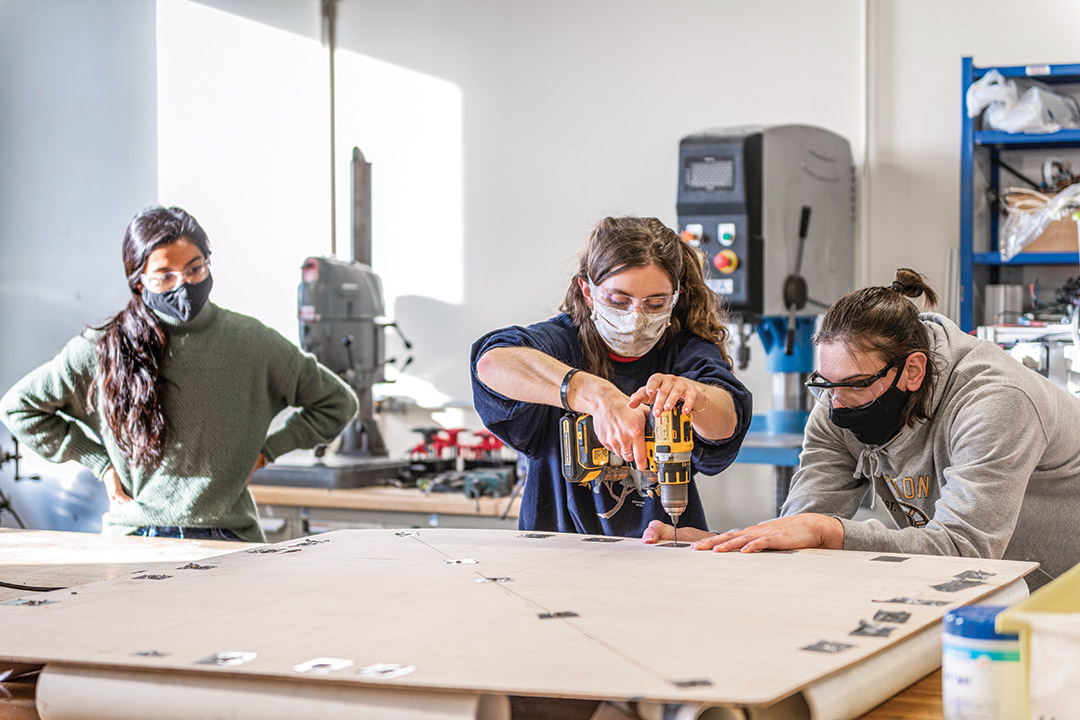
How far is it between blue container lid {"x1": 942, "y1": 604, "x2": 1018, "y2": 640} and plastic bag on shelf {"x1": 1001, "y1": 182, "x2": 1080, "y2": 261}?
3.18 metres

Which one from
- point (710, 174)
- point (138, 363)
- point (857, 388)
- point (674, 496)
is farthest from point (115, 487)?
point (710, 174)

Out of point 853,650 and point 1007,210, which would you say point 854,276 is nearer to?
point 1007,210

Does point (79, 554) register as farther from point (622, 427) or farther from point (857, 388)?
point (857, 388)

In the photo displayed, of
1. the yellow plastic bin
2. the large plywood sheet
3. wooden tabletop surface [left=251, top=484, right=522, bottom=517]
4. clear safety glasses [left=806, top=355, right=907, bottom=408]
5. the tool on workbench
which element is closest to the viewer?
the yellow plastic bin

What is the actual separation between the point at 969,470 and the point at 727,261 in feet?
7.14

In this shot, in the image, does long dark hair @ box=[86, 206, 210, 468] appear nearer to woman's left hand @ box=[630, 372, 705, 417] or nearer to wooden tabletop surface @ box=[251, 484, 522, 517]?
woman's left hand @ box=[630, 372, 705, 417]

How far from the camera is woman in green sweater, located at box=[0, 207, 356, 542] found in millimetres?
2410

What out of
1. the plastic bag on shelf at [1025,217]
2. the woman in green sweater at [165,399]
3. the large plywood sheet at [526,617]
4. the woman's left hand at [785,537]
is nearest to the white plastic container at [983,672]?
the large plywood sheet at [526,617]

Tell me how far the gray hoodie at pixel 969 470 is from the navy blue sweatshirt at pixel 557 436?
0.77 ft

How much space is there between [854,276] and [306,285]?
7.27 ft

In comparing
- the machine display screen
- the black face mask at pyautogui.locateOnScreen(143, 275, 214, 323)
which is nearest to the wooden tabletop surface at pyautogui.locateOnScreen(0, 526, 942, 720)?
the black face mask at pyautogui.locateOnScreen(143, 275, 214, 323)

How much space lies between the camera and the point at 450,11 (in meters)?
5.11

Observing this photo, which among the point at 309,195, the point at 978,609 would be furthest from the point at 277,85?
the point at 978,609

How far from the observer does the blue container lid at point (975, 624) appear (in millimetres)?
940
